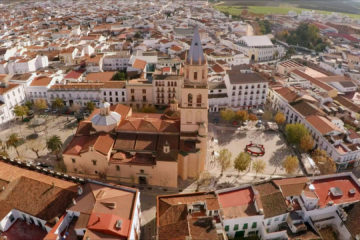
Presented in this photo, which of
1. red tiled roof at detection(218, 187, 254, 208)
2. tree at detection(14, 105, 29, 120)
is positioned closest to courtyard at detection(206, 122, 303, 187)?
red tiled roof at detection(218, 187, 254, 208)

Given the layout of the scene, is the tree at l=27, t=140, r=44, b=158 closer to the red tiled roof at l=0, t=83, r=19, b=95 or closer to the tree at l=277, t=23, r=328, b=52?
the red tiled roof at l=0, t=83, r=19, b=95

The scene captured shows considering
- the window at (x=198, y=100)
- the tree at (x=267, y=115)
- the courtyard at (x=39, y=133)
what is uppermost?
the window at (x=198, y=100)

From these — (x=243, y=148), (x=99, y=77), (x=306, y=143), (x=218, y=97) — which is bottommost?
(x=243, y=148)

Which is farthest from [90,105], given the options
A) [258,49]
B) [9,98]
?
[258,49]

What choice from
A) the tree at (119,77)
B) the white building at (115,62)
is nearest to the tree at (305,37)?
the white building at (115,62)

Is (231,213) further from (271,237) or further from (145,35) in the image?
(145,35)

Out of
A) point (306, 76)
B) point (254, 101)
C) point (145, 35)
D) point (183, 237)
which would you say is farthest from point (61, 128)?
point (145, 35)

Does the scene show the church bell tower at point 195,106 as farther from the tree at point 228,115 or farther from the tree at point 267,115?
the tree at point 267,115

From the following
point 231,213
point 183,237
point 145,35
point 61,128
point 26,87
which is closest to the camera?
point 183,237

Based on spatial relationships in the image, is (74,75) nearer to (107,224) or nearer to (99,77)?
(99,77)
